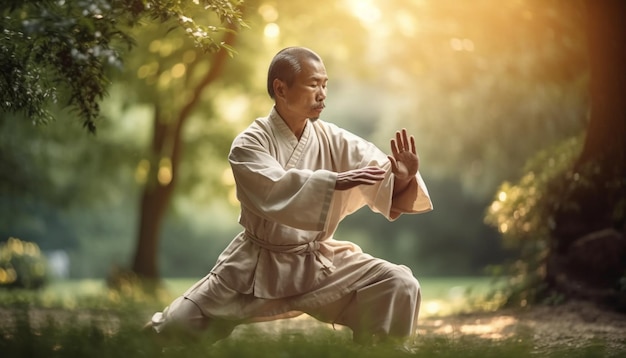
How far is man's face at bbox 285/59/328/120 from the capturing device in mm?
4426

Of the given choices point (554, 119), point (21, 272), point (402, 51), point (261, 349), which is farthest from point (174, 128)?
point (261, 349)

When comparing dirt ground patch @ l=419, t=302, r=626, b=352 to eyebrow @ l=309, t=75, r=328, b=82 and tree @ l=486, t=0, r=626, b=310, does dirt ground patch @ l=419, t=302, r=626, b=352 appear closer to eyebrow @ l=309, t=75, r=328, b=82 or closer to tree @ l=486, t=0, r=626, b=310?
tree @ l=486, t=0, r=626, b=310

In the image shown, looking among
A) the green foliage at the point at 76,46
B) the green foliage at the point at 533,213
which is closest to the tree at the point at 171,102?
the green foliage at the point at 533,213

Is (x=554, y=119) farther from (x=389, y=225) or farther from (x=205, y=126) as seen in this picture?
(x=389, y=225)

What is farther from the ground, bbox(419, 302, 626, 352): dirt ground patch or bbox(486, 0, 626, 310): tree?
bbox(486, 0, 626, 310): tree

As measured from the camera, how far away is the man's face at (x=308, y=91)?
443 cm

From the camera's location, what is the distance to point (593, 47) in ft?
23.7

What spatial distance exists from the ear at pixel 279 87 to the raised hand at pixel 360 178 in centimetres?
68

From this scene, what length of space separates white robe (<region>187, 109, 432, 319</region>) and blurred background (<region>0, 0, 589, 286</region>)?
12.5ft

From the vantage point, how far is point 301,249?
4.44 meters

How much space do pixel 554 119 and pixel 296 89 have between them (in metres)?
12.5

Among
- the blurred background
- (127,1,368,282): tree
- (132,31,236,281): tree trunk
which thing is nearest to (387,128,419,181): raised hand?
the blurred background

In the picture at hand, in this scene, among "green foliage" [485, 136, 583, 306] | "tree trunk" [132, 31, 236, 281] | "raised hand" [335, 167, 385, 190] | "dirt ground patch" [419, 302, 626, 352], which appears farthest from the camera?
"tree trunk" [132, 31, 236, 281]

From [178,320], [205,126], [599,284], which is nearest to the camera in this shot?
[178,320]
